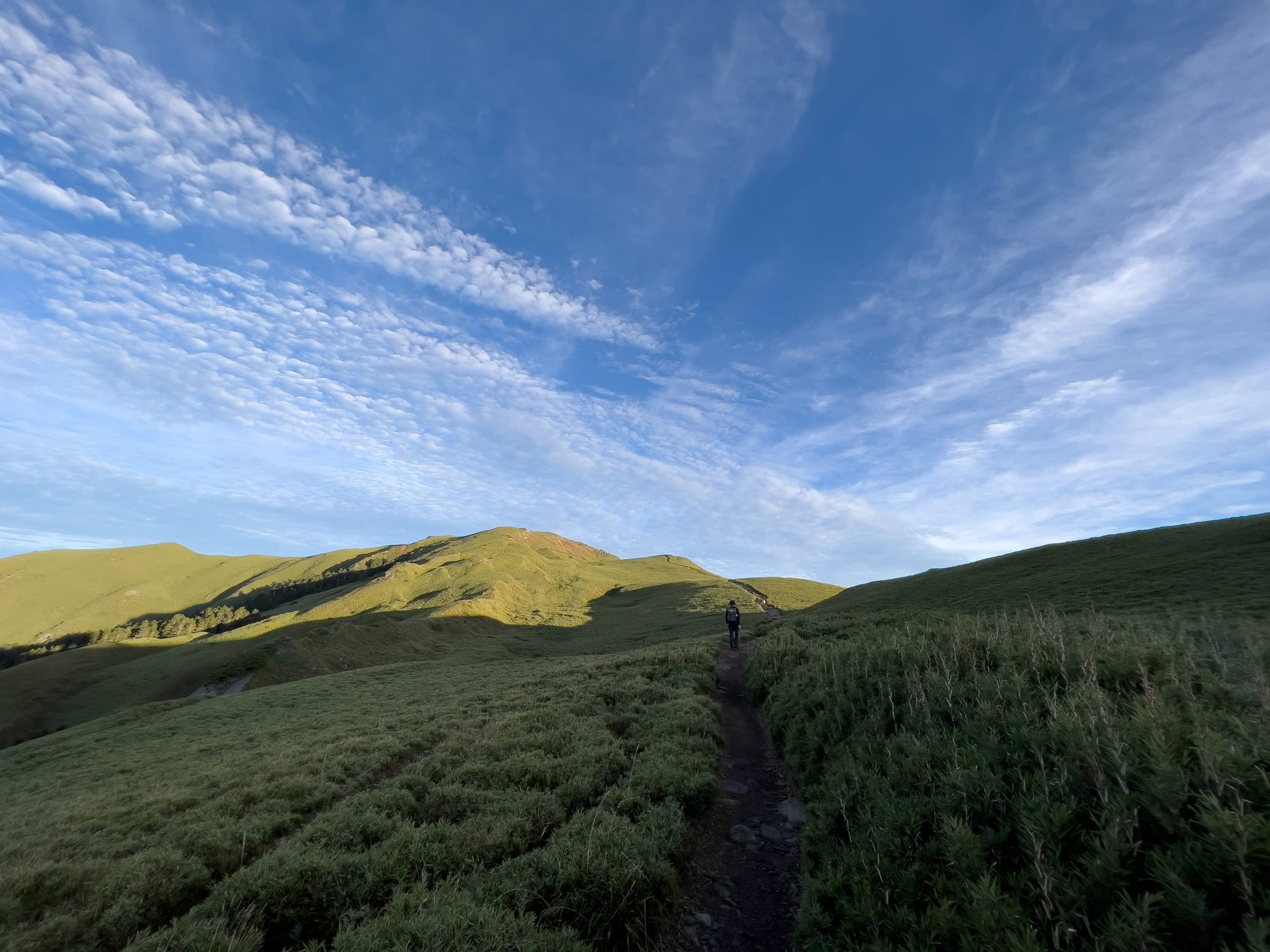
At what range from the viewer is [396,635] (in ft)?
191

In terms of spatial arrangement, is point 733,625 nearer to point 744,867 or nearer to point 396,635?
point 744,867

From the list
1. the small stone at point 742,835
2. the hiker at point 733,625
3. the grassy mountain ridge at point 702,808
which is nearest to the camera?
the grassy mountain ridge at point 702,808

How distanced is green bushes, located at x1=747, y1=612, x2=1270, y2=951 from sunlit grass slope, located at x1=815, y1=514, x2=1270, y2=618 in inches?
521

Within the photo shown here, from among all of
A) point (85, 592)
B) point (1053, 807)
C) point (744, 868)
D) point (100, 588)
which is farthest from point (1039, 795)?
point (100, 588)

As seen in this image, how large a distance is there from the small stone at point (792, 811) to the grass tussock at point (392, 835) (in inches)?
58.2

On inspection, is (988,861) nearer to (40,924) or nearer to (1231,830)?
(1231,830)

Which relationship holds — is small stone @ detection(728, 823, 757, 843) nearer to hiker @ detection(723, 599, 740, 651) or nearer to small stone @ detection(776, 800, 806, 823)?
small stone @ detection(776, 800, 806, 823)

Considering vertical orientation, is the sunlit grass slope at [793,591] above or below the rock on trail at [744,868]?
above

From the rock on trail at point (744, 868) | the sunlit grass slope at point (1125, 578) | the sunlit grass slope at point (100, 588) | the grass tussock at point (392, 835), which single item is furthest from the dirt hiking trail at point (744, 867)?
the sunlit grass slope at point (100, 588)

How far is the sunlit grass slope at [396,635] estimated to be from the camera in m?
50.1

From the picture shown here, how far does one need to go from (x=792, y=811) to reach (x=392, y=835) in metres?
7.59

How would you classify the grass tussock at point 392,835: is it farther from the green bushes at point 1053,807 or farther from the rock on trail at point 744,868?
the green bushes at point 1053,807

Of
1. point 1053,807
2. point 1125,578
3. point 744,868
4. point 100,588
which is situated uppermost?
point 100,588

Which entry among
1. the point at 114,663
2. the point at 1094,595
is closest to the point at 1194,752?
the point at 1094,595
